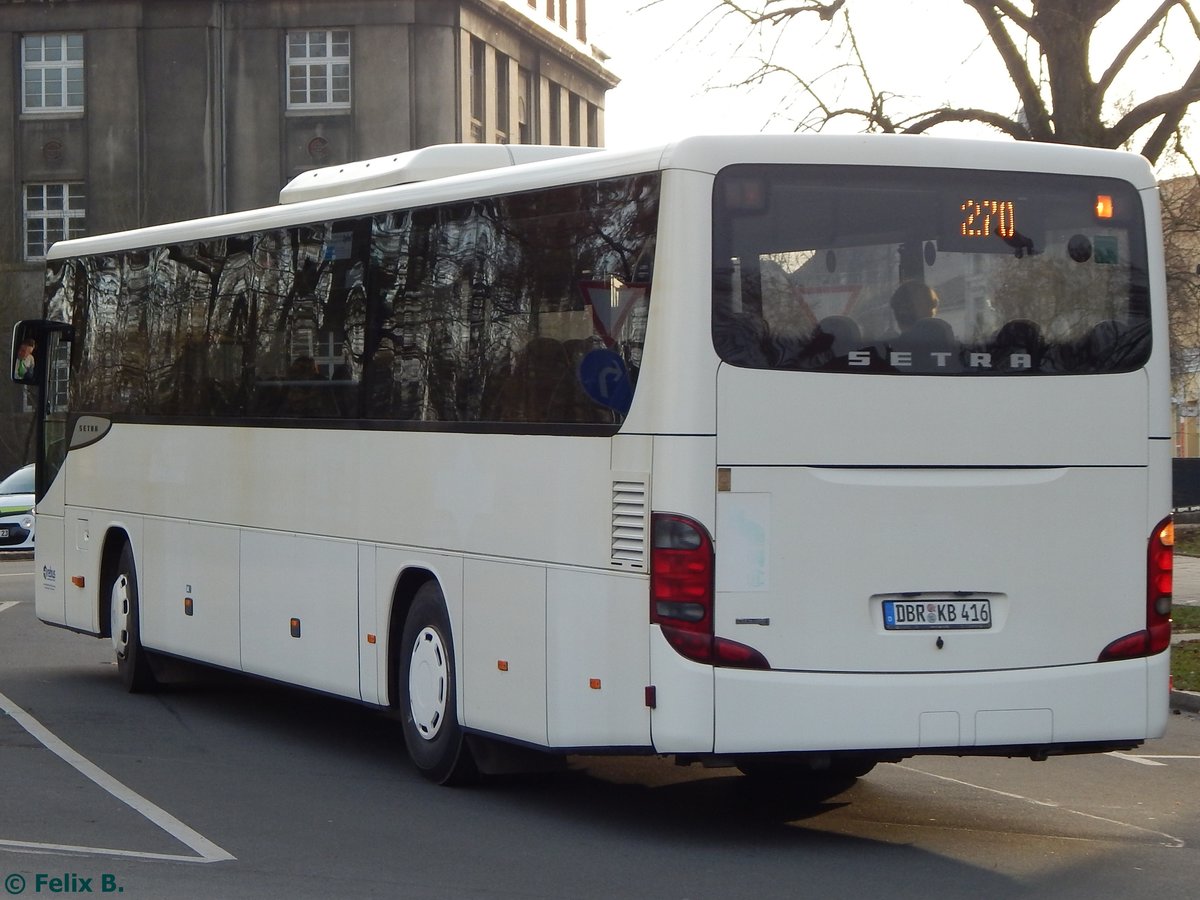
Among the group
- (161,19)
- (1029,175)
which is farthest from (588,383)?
(161,19)

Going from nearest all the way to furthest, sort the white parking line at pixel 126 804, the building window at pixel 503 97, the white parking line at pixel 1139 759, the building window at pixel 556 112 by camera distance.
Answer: the white parking line at pixel 126 804 → the white parking line at pixel 1139 759 → the building window at pixel 503 97 → the building window at pixel 556 112

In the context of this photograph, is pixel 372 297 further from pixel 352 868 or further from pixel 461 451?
pixel 352 868

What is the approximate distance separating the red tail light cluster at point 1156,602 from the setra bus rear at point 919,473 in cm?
3

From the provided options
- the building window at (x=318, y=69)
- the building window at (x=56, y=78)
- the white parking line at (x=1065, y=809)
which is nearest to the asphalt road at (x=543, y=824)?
the white parking line at (x=1065, y=809)

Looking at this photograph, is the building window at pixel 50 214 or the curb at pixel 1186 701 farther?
the building window at pixel 50 214

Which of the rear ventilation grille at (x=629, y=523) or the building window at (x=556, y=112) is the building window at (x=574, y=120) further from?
the rear ventilation grille at (x=629, y=523)

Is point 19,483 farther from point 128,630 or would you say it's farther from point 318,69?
point 318,69

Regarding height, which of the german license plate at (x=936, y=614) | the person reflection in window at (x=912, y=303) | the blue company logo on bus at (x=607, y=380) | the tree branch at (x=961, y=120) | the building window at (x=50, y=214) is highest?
the building window at (x=50, y=214)

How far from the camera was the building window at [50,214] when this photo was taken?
5591 cm

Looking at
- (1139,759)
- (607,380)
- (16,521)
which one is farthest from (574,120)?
(607,380)

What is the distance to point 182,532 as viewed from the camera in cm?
1338

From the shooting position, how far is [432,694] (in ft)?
33.4

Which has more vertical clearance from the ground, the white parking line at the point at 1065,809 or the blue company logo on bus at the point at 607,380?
the blue company logo on bus at the point at 607,380

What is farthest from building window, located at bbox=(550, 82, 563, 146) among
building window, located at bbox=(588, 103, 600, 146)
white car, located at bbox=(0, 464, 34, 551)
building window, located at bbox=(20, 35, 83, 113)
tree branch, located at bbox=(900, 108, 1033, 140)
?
tree branch, located at bbox=(900, 108, 1033, 140)
